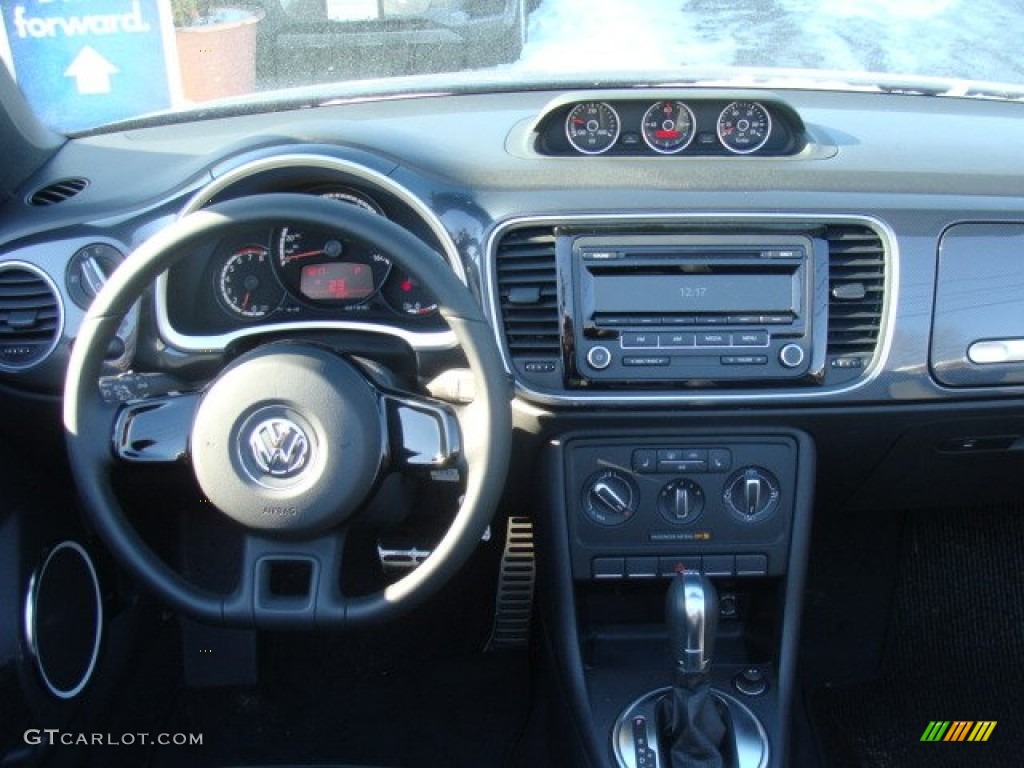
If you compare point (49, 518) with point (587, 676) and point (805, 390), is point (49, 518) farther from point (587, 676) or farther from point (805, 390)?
point (805, 390)

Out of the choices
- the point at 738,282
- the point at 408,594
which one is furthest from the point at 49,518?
the point at 738,282

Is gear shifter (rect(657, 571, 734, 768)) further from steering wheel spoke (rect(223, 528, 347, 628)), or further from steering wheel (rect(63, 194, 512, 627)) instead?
steering wheel spoke (rect(223, 528, 347, 628))

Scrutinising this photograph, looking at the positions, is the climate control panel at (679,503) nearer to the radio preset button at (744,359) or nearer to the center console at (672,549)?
the center console at (672,549)

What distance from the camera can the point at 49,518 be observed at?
2287 millimetres

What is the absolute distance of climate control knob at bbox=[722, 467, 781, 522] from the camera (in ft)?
6.81

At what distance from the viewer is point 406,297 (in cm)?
199

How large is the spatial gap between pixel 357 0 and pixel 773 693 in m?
1.48

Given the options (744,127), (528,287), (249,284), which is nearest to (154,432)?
(249,284)

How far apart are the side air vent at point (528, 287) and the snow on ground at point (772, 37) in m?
0.62

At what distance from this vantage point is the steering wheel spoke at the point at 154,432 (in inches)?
69.7

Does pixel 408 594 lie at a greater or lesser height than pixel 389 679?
greater

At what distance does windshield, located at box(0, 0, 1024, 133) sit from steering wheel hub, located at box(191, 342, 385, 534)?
85cm

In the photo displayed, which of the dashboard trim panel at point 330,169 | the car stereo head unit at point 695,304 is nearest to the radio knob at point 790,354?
the car stereo head unit at point 695,304

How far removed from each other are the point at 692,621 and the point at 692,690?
0.16 metres
